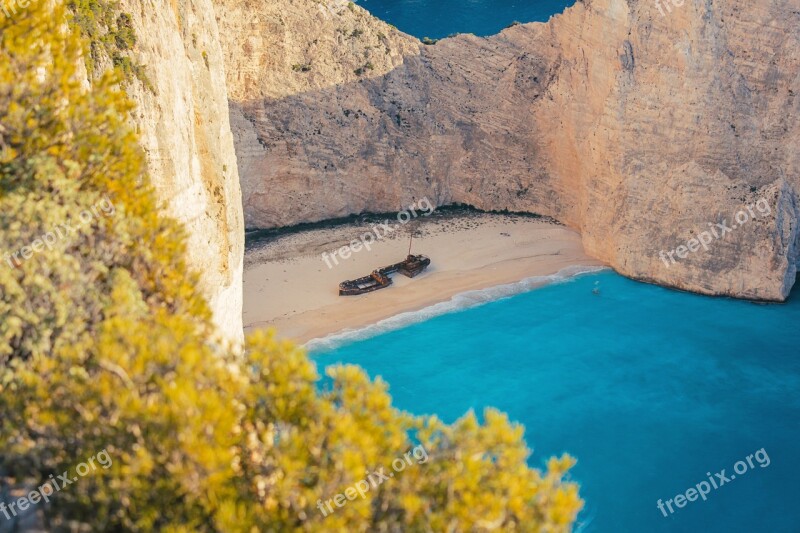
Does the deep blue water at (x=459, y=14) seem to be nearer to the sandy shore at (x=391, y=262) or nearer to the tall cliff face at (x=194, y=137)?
the sandy shore at (x=391, y=262)

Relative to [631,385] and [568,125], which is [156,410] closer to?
[631,385]

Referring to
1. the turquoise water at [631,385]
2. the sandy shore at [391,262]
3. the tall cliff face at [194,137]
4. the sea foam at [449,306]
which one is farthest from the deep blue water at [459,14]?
the tall cliff face at [194,137]

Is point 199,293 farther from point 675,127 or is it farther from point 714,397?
point 675,127

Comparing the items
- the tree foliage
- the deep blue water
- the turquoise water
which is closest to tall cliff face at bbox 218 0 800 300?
the turquoise water

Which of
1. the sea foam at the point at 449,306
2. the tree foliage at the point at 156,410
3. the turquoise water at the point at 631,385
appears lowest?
the turquoise water at the point at 631,385

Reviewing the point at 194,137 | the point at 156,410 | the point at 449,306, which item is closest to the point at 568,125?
the point at 449,306
